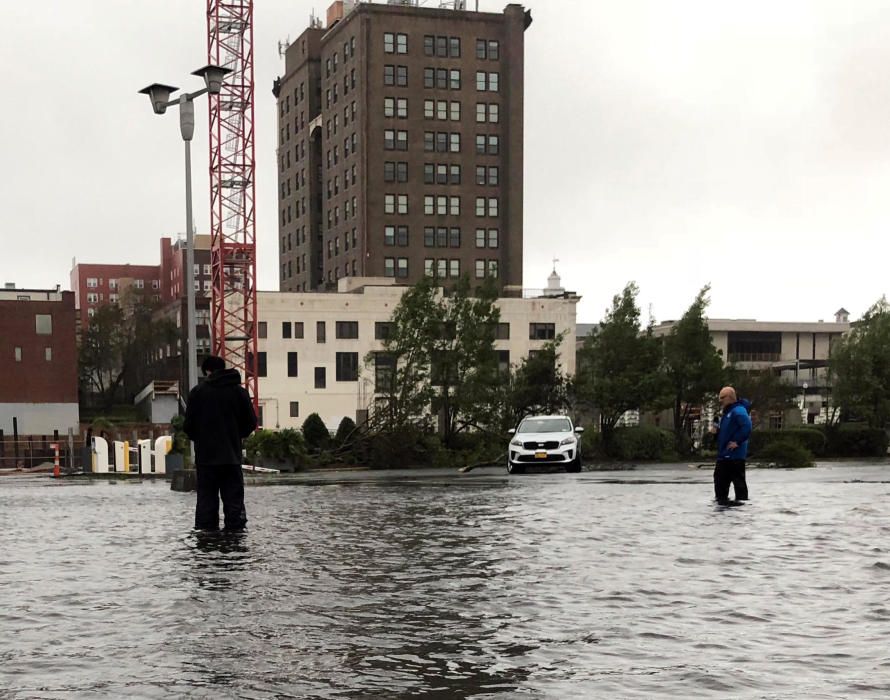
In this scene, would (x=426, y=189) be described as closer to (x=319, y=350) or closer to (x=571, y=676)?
(x=319, y=350)

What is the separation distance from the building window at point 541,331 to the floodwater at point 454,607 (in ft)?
258

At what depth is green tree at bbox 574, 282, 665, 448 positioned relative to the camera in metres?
54.8

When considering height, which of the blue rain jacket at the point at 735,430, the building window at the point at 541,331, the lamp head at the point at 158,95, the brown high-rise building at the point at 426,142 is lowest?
the blue rain jacket at the point at 735,430

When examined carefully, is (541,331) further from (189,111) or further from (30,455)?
(189,111)

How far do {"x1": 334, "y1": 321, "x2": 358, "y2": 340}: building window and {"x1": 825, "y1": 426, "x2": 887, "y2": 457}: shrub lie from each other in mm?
40117

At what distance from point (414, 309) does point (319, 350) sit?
3762 centimetres

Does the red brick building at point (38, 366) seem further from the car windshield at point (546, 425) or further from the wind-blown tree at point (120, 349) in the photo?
the car windshield at point (546, 425)

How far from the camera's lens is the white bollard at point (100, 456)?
4053 centimetres

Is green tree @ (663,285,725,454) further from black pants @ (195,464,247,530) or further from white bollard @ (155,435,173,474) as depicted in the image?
black pants @ (195,464,247,530)

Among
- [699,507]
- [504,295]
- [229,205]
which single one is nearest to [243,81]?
[229,205]

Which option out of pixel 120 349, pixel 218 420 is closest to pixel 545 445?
pixel 218 420

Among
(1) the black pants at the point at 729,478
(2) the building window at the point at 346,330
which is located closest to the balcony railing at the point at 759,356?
(2) the building window at the point at 346,330

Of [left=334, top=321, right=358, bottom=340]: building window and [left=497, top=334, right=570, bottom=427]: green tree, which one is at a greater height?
[left=334, top=321, right=358, bottom=340]: building window

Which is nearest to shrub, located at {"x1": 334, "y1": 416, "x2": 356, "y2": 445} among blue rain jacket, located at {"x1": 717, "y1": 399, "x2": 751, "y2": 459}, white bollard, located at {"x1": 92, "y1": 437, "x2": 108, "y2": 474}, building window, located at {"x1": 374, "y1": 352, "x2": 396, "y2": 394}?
building window, located at {"x1": 374, "y1": 352, "x2": 396, "y2": 394}
